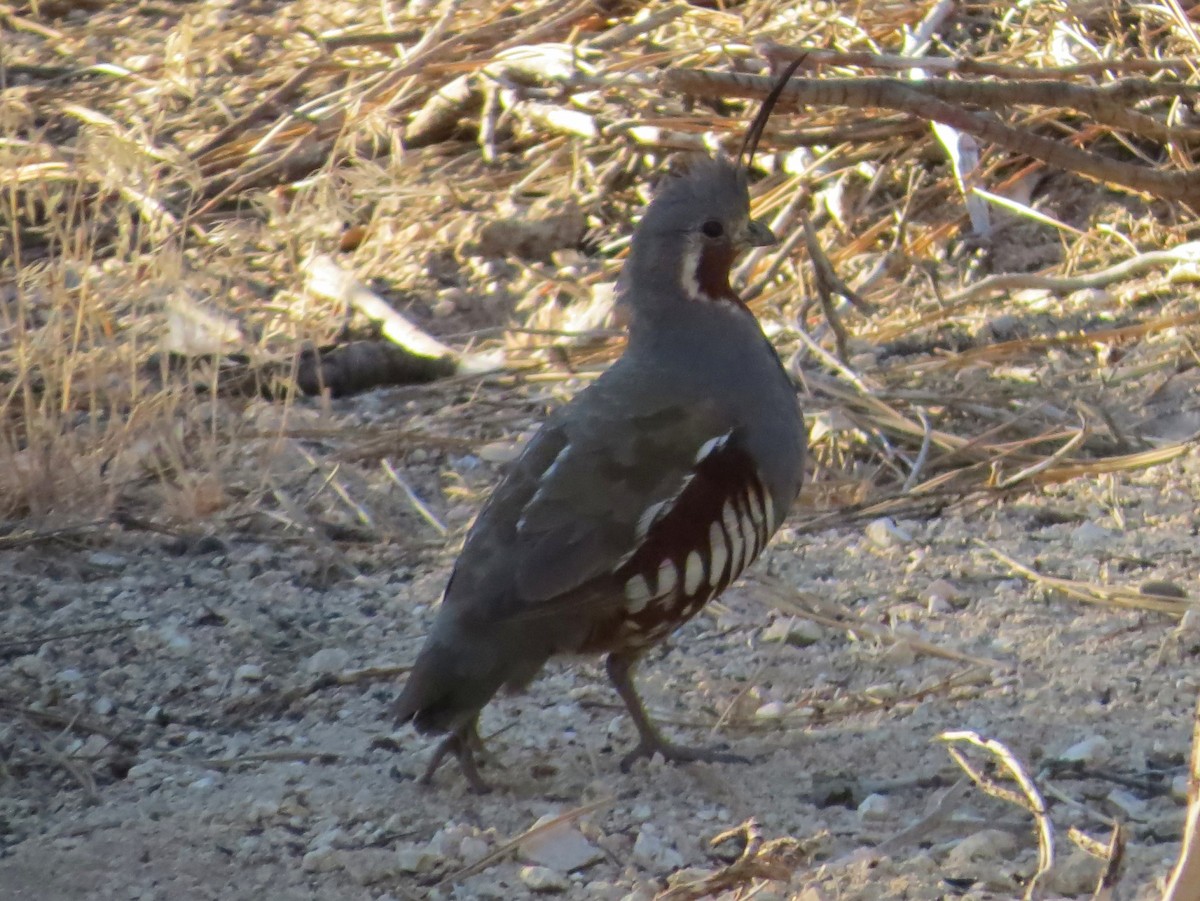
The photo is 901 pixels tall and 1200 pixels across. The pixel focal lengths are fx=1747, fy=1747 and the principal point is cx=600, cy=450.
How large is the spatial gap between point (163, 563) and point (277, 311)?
1.80 meters

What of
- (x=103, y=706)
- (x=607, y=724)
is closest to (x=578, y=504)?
(x=607, y=724)

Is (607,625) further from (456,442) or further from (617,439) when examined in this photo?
(456,442)

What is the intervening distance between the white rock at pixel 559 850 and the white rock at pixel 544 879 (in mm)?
30

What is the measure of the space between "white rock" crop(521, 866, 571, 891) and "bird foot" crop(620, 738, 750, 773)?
19.1 inches

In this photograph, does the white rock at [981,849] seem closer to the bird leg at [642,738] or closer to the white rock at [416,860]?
the bird leg at [642,738]

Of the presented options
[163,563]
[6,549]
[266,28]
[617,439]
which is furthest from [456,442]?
[266,28]

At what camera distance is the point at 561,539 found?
3.35 meters

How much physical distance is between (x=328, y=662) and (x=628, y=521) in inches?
39.3

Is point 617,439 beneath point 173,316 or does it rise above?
above

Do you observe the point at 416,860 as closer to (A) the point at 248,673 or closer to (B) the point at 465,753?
(B) the point at 465,753

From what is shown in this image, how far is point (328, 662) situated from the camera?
13.3ft

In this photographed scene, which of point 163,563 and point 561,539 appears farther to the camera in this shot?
point 163,563

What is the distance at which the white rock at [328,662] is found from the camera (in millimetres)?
4016

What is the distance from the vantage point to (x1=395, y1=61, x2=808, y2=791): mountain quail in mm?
3303
